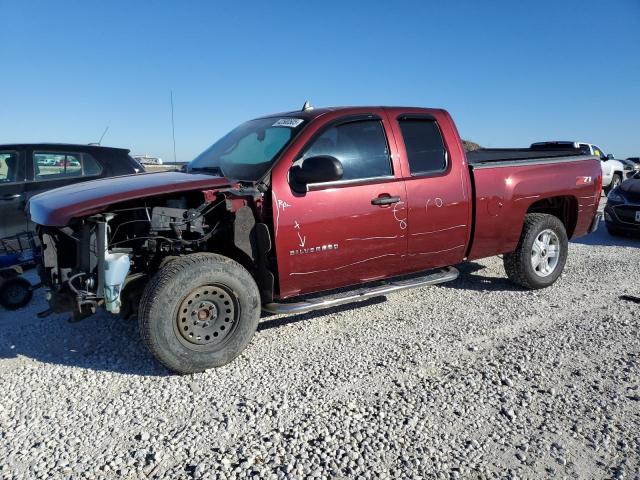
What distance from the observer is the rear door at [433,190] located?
13.9ft

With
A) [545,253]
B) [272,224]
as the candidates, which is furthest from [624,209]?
[272,224]

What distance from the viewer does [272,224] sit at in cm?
360

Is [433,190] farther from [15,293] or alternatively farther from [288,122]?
[15,293]

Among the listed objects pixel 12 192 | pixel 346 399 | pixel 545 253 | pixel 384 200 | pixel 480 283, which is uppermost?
pixel 12 192

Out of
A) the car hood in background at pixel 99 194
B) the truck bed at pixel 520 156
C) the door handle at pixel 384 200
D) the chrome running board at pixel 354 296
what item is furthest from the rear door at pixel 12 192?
the truck bed at pixel 520 156

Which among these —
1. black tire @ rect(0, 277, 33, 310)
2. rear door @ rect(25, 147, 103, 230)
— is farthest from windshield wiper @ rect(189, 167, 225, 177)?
rear door @ rect(25, 147, 103, 230)

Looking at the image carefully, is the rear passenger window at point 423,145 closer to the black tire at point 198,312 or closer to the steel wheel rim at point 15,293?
the black tire at point 198,312

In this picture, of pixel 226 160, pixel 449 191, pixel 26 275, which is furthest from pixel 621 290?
pixel 26 275

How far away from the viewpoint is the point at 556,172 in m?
5.22

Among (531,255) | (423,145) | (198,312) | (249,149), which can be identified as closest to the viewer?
(198,312)

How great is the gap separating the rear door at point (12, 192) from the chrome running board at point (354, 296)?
13.5ft

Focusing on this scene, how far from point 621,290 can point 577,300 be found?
2.34ft

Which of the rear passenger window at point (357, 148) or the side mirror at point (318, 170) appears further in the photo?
the rear passenger window at point (357, 148)

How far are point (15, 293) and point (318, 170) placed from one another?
3.41 m
